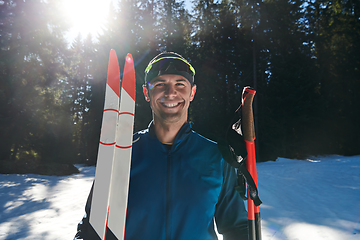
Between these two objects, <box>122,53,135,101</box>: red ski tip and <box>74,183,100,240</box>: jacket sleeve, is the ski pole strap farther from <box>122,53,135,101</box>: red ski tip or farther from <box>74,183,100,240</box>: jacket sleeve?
<box>74,183,100,240</box>: jacket sleeve

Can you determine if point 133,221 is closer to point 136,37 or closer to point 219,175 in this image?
point 219,175

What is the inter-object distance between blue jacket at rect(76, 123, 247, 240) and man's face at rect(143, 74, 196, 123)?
6.4 inches

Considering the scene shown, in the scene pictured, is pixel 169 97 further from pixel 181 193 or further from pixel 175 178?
pixel 181 193

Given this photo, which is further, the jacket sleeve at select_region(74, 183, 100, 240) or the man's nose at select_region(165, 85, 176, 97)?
the man's nose at select_region(165, 85, 176, 97)

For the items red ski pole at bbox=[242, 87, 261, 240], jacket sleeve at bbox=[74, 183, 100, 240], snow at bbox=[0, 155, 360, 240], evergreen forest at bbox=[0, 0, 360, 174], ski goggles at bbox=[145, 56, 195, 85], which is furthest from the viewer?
evergreen forest at bbox=[0, 0, 360, 174]

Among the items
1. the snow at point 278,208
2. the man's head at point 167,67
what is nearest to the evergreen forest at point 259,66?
the snow at point 278,208

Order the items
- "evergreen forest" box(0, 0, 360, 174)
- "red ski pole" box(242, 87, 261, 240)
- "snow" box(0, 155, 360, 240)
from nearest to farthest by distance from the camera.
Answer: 1. "red ski pole" box(242, 87, 261, 240)
2. "snow" box(0, 155, 360, 240)
3. "evergreen forest" box(0, 0, 360, 174)

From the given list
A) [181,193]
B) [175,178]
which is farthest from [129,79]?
[181,193]

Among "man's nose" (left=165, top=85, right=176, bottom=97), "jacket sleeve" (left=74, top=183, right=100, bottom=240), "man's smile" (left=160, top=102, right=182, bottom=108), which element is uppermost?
"man's nose" (left=165, top=85, right=176, bottom=97)

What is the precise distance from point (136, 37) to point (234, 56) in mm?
9384

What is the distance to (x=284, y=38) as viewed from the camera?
20.1 m

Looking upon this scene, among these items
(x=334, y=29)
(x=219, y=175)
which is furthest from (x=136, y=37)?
(x=219, y=175)

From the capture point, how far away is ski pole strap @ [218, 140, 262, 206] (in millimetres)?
1586

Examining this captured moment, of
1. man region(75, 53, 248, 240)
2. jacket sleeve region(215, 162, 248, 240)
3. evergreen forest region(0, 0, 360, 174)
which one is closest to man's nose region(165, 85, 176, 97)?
man region(75, 53, 248, 240)
